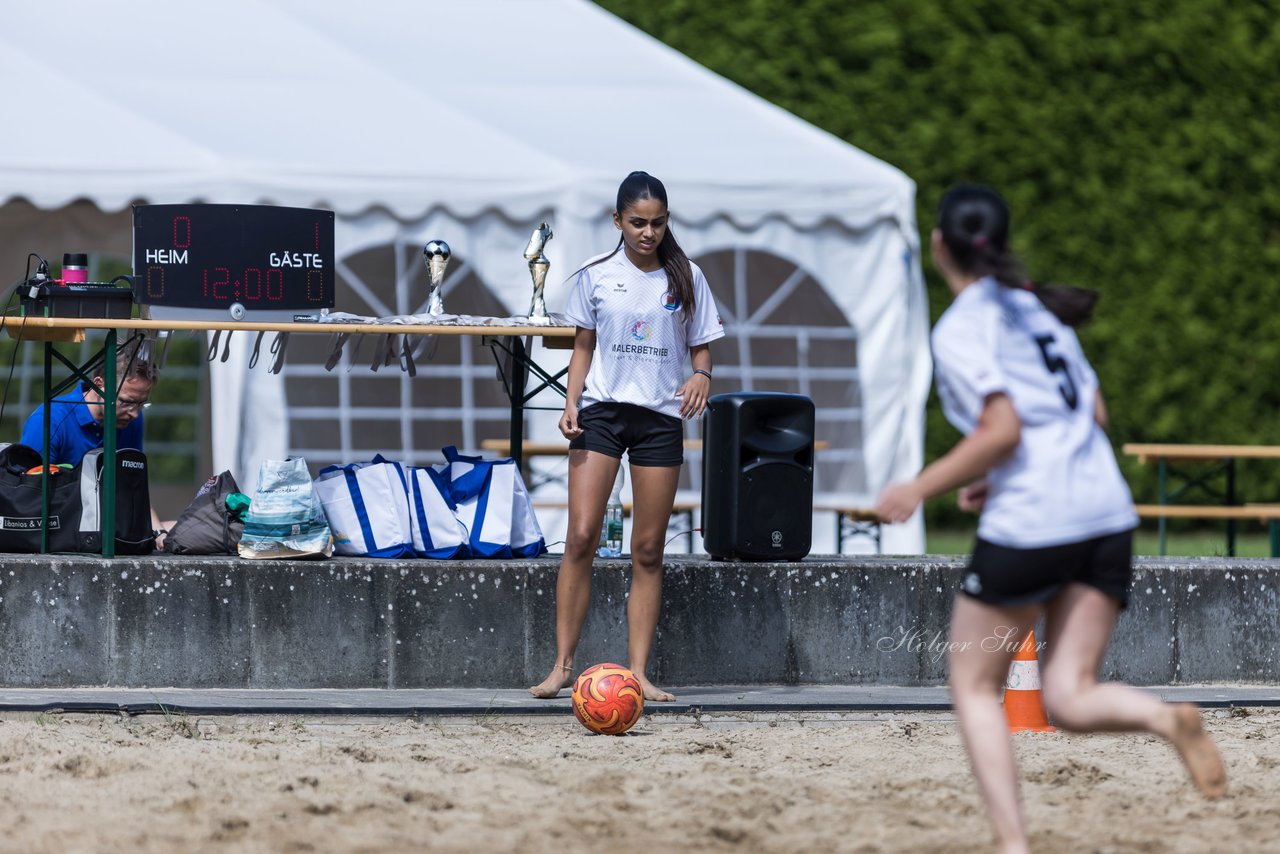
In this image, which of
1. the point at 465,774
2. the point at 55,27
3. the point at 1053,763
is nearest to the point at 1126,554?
the point at 1053,763

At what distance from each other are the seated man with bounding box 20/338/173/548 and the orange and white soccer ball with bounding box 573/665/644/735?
7.43ft

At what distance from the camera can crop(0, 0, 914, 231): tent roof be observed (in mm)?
9711

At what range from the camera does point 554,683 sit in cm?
648

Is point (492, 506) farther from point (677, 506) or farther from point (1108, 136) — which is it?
point (1108, 136)

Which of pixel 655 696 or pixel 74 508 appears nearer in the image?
pixel 655 696

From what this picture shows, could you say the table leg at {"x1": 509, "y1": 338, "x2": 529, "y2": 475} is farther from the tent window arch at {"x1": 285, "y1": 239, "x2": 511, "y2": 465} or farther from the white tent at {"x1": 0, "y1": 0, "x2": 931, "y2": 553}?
the tent window arch at {"x1": 285, "y1": 239, "x2": 511, "y2": 465}

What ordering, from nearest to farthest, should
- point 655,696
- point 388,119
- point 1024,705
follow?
point 1024,705, point 655,696, point 388,119

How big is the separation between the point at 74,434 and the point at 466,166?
319cm

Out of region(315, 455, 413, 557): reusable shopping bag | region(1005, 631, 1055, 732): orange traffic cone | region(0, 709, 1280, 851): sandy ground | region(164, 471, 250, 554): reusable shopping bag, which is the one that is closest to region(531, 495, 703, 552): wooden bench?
region(315, 455, 413, 557): reusable shopping bag

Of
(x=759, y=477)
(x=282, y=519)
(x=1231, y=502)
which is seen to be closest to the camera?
(x=282, y=519)

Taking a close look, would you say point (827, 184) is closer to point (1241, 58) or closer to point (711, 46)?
point (711, 46)

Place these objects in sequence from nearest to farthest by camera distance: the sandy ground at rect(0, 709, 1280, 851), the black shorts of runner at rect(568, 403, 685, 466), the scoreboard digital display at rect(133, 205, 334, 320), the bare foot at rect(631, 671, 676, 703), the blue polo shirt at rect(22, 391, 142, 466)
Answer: the sandy ground at rect(0, 709, 1280, 851), the black shorts of runner at rect(568, 403, 685, 466), the bare foot at rect(631, 671, 676, 703), the scoreboard digital display at rect(133, 205, 334, 320), the blue polo shirt at rect(22, 391, 142, 466)

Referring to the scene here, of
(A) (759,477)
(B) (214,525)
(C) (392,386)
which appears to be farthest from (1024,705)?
(C) (392,386)

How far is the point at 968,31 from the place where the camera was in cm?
1372
